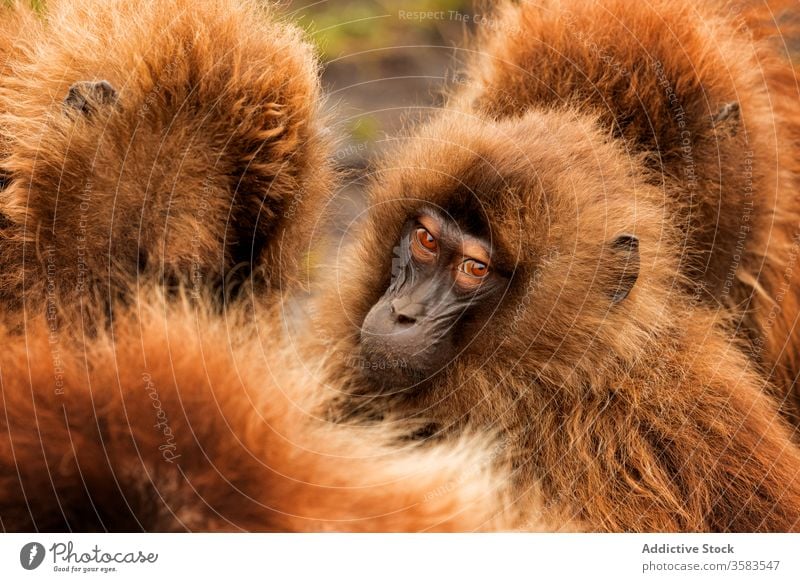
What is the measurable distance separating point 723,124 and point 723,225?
10.6 inches

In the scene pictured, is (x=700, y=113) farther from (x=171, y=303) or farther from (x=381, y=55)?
(x=171, y=303)

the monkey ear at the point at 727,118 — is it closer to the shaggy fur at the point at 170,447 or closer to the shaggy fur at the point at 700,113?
the shaggy fur at the point at 700,113

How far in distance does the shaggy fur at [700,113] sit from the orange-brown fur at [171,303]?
78 cm

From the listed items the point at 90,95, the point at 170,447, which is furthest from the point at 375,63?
the point at 170,447

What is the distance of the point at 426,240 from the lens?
235 cm

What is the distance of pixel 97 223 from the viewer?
1.95 meters

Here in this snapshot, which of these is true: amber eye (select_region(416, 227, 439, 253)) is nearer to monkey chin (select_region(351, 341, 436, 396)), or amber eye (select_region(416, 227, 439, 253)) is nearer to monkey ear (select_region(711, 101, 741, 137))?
monkey chin (select_region(351, 341, 436, 396))

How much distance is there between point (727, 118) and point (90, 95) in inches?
63.5

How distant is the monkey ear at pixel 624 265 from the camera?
2209 millimetres

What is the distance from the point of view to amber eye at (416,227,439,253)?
2.34m

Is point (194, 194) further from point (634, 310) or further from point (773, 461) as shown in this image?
point (773, 461)

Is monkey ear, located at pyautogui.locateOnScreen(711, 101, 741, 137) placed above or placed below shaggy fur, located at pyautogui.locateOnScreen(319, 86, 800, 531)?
above

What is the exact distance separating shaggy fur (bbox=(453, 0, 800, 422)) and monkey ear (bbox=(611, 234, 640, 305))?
9.6 inches

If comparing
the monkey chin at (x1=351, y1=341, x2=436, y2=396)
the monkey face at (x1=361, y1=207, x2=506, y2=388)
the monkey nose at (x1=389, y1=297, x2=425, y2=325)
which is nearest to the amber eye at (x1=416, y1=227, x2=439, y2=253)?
the monkey face at (x1=361, y1=207, x2=506, y2=388)
